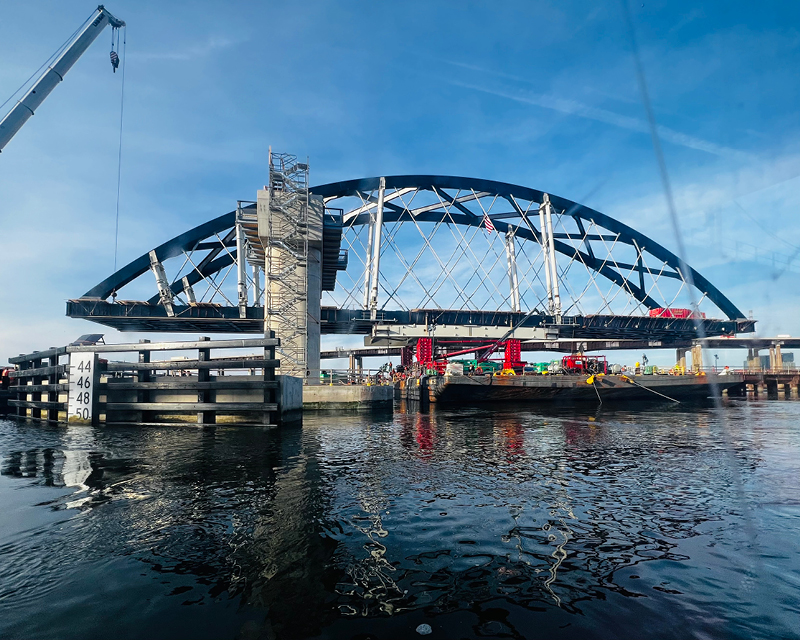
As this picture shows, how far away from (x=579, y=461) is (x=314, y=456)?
28.3ft

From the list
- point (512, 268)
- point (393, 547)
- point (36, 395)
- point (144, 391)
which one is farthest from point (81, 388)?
point (512, 268)

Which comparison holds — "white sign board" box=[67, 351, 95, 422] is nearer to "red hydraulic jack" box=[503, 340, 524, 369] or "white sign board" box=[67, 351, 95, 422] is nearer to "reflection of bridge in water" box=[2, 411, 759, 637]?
"reflection of bridge in water" box=[2, 411, 759, 637]

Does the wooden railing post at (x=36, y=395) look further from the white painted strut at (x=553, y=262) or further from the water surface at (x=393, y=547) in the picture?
the white painted strut at (x=553, y=262)

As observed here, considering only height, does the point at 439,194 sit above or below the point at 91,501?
above

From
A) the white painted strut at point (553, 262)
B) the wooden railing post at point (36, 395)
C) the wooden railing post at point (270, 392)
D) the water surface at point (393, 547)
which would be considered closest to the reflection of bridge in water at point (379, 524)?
the water surface at point (393, 547)

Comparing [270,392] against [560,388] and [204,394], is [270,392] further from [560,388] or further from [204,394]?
[560,388]

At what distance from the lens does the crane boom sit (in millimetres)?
39500

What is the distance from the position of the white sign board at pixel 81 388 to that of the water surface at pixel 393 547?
910cm

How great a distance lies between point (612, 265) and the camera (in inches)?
4129

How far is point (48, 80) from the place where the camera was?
42062 mm

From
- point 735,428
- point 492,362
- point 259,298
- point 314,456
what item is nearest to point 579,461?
point 314,456

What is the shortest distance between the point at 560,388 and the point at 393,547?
4530cm

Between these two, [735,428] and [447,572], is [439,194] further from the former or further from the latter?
[447,572]

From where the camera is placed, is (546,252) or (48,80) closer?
(48,80)
